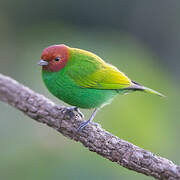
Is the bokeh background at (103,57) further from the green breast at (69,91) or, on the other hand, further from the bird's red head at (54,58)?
the bird's red head at (54,58)

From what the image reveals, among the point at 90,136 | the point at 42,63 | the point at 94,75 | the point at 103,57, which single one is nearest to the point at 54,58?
the point at 42,63

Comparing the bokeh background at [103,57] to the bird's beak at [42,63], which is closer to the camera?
the bird's beak at [42,63]

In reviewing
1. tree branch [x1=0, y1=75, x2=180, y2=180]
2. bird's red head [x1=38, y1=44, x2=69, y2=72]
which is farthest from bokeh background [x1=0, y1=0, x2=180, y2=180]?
bird's red head [x1=38, y1=44, x2=69, y2=72]

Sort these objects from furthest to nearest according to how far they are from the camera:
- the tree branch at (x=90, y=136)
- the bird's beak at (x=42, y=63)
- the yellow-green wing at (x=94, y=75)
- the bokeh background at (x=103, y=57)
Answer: the bokeh background at (x=103, y=57) < the yellow-green wing at (x=94, y=75) < the bird's beak at (x=42, y=63) < the tree branch at (x=90, y=136)

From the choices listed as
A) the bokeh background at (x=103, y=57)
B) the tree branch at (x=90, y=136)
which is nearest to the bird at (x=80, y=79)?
the tree branch at (x=90, y=136)

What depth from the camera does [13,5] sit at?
27.7 feet

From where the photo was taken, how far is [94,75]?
393 cm

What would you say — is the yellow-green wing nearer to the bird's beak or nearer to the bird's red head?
the bird's red head

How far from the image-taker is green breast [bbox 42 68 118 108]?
3740 mm

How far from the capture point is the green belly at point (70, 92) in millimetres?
3740

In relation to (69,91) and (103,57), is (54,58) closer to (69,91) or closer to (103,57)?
(69,91)

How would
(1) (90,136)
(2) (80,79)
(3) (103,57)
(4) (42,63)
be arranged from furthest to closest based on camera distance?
(3) (103,57) < (2) (80,79) < (4) (42,63) < (1) (90,136)

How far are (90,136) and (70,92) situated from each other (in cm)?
58

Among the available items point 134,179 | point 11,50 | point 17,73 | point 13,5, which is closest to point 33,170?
point 134,179
